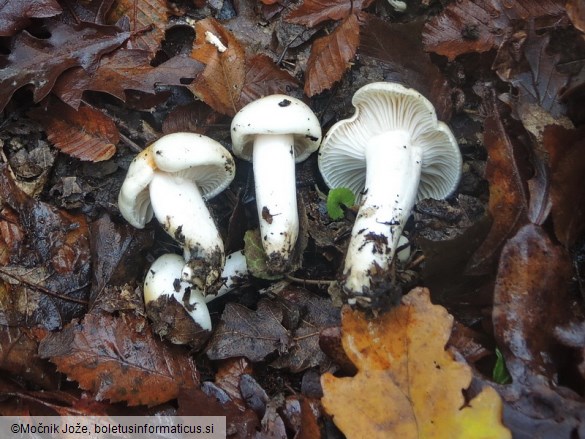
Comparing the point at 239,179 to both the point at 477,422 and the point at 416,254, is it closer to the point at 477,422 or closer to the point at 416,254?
the point at 416,254

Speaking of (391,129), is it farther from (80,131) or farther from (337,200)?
(80,131)

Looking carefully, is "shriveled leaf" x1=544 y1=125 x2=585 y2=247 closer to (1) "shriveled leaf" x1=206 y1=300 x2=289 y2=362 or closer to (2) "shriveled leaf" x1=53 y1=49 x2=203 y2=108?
(1) "shriveled leaf" x1=206 y1=300 x2=289 y2=362

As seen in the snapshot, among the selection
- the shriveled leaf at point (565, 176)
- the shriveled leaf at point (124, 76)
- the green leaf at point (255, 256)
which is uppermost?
the shriveled leaf at point (565, 176)

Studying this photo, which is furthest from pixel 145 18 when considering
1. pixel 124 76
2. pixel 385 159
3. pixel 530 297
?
pixel 530 297

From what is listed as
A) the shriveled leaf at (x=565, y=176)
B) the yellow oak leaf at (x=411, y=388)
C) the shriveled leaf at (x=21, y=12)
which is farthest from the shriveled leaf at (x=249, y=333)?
the shriveled leaf at (x=21, y=12)

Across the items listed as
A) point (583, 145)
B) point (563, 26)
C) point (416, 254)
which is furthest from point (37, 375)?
Answer: point (563, 26)

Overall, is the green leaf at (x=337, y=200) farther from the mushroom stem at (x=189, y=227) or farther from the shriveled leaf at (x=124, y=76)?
the shriveled leaf at (x=124, y=76)
